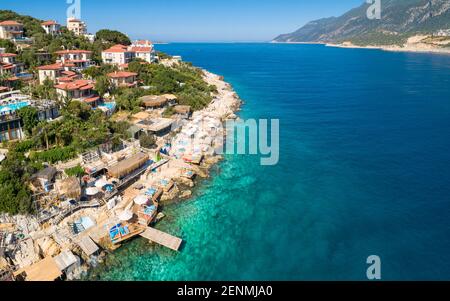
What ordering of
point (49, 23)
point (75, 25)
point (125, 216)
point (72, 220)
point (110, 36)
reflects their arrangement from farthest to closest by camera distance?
1. point (75, 25)
2. point (110, 36)
3. point (49, 23)
4. point (72, 220)
5. point (125, 216)

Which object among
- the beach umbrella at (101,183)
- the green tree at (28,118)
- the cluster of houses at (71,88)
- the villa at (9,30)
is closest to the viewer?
the beach umbrella at (101,183)

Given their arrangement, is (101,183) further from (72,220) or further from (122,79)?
(122,79)

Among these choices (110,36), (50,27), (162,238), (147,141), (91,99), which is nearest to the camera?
(162,238)

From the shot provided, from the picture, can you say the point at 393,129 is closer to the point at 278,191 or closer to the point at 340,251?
the point at 278,191

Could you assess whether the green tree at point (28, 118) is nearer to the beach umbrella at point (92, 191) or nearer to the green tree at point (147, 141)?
the green tree at point (147, 141)

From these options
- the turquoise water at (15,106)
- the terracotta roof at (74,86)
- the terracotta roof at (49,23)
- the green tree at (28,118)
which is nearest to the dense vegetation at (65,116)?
the green tree at (28,118)

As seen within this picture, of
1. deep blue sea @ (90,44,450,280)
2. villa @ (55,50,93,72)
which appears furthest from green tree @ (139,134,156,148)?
villa @ (55,50,93,72)

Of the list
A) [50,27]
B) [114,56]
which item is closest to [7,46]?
[114,56]
